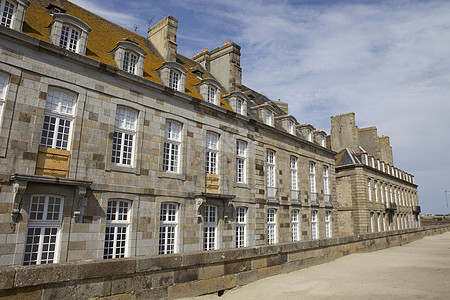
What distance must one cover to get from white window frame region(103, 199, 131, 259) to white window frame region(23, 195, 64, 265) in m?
1.61

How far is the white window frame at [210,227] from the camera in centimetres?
1386

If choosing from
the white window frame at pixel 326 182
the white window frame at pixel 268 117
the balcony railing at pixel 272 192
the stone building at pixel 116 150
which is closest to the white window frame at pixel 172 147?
the stone building at pixel 116 150

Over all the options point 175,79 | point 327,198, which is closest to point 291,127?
point 327,198

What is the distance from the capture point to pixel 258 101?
22.9 m

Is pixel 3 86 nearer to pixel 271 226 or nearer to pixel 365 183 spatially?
pixel 271 226

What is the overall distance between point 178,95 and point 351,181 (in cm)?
2241

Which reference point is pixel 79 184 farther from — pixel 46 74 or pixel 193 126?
pixel 193 126

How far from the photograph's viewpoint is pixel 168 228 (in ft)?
41.1

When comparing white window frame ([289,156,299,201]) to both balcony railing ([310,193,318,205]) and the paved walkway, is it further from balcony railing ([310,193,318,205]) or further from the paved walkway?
the paved walkway

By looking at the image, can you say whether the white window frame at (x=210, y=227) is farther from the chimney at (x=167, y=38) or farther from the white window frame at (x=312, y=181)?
the white window frame at (x=312, y=181)

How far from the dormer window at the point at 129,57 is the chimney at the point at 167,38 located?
3.72 m

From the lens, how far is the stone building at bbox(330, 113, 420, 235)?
29.2m

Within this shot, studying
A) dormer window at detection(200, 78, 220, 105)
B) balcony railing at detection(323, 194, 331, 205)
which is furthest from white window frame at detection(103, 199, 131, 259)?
balcony railing at detection(323, 194, 331, 205)

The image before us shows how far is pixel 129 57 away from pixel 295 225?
14.0m
